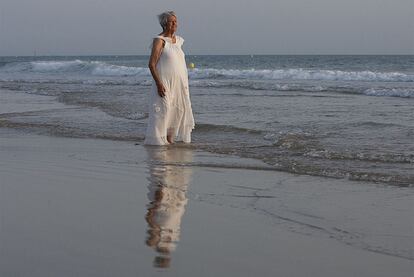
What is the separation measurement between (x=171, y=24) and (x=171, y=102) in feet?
3.04

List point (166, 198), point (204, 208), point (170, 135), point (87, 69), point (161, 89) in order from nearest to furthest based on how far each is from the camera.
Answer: point (204, 208)
point (166, 198)
point (161, 89)
point (170, 135)
point (87, 69)

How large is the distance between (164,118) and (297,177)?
2592 mm

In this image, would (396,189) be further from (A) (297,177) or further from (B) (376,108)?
(B) (376,108)

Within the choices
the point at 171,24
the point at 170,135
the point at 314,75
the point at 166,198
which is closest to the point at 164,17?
the point at 171,24

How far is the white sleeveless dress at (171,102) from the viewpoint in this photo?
789cm

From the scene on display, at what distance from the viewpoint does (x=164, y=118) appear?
316 inches

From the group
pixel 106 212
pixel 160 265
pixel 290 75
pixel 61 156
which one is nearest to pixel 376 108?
pixel 61 156

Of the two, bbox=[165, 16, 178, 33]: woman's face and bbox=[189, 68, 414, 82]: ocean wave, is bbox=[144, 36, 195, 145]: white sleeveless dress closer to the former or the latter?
bbox=[165, 16, 178, 33]: woman's face

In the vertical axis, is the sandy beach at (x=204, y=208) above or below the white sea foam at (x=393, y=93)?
above

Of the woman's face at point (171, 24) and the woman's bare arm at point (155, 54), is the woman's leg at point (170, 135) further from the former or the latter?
the woman's face at point (171, 24)

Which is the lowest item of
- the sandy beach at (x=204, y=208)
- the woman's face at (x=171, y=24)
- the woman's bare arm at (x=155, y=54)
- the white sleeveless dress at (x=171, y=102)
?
the sandy beach at (x=204, y=208)

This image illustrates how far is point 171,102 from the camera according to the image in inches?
318

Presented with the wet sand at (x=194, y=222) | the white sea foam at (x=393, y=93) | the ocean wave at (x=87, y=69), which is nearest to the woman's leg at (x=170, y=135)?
the wet sand at (x=194, y=222)

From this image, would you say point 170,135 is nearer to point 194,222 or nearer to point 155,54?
point 155,54
